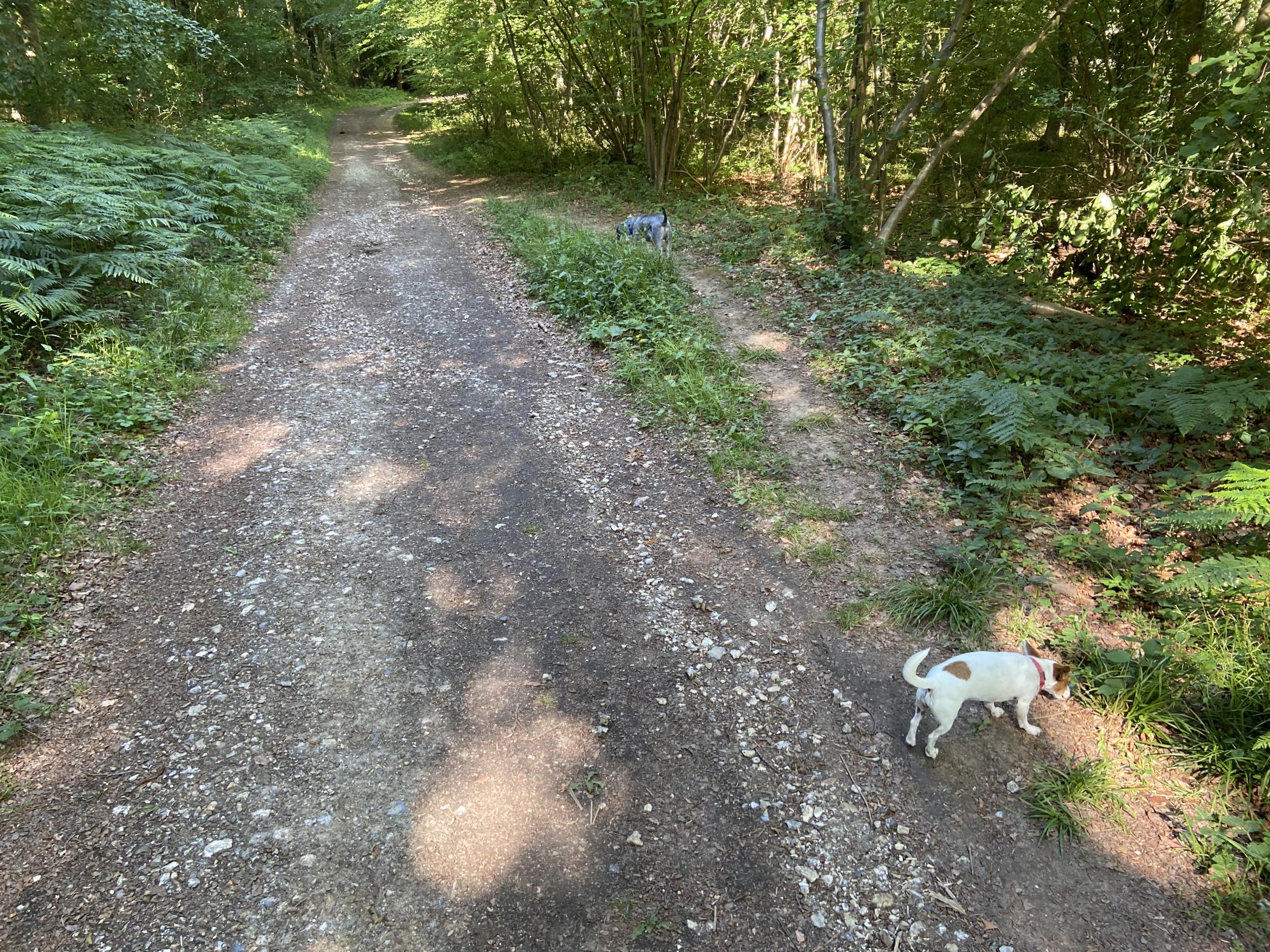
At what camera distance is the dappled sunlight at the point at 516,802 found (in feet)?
9.43

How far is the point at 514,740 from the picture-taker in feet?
11.3

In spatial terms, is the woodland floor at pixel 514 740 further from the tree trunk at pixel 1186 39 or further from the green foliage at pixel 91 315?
the tree trunk at pixel 1186 39

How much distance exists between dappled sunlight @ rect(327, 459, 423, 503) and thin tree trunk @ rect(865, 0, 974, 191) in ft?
26.8

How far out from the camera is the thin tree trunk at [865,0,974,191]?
8250 millimetres

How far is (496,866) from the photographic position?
9.46ft

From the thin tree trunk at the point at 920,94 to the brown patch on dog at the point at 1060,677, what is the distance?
324 inches

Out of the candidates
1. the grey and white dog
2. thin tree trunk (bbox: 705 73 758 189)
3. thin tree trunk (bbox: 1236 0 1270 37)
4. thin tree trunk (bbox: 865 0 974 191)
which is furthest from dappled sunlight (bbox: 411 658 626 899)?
thin tree trunk (bbox: 705 73 758 189)

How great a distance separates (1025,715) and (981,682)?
0.38m

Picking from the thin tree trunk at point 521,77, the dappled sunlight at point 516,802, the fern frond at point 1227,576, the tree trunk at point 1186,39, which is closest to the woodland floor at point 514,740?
the dappled sunlight at point 516,802

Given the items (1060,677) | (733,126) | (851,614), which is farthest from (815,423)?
(733,126)

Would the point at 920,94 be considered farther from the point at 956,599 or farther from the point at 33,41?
the point at 33,41

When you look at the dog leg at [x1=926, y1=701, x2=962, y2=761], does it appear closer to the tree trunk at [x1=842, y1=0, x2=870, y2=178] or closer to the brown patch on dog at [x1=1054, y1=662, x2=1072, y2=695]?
the brown patch on dog at [x1=1054, y1=662, x2=1072, y2=695]

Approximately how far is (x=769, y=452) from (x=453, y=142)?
771 inches

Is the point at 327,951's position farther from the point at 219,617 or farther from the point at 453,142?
the point at 453,142
